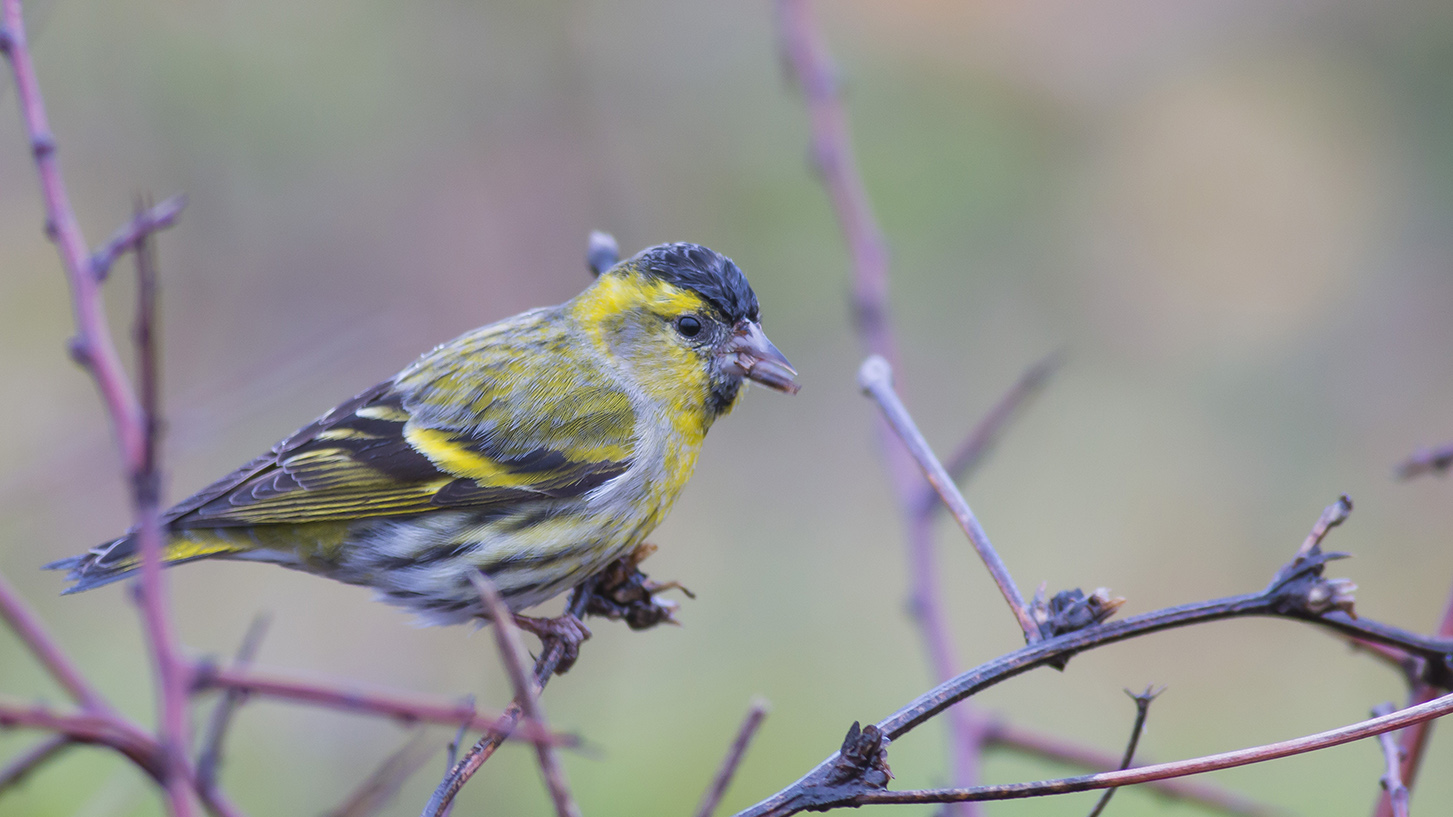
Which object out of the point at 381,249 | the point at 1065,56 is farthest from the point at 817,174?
the point at 1065,56

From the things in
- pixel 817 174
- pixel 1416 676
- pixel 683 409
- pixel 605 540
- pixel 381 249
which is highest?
pixel 381 249

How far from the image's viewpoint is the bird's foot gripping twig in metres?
2.08

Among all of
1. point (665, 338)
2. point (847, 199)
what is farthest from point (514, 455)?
point (847, 199)

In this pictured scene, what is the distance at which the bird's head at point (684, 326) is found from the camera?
8.74ft

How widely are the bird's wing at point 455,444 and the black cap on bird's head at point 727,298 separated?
1.02ft

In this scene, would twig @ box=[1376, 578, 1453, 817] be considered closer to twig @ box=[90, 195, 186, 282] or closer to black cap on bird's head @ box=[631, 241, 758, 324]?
twig @ box=[90, 195, 186, 282]

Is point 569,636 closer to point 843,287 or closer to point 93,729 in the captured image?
point 93,729

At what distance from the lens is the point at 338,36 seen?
22.2 feet

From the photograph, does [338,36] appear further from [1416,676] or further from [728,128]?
[1416,676]

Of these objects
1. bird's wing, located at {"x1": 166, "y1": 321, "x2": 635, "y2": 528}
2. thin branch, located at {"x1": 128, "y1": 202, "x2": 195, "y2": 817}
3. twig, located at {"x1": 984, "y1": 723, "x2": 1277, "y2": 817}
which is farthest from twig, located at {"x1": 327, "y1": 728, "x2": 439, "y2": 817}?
bird's wing, located at {"x1": 166, "y1": 321, "x2": 635, "y2": 528}

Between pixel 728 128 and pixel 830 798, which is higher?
pixel 728 128

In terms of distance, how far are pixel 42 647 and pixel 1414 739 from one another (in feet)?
5.04

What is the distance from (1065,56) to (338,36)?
14.7ft

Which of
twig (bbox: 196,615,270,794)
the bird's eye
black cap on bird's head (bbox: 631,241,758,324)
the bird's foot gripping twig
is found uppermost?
black cap on bird's head (bbox: 631,241,758,324)
